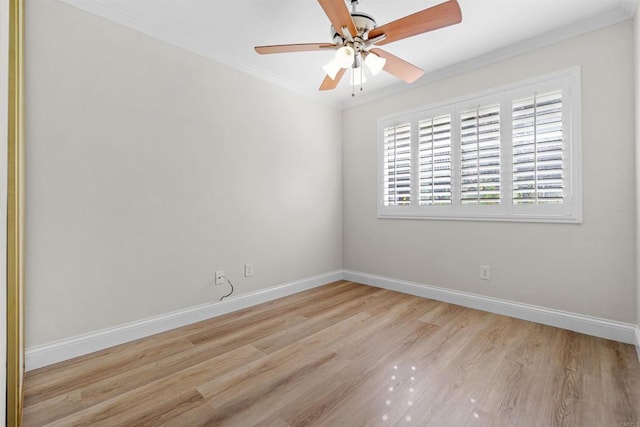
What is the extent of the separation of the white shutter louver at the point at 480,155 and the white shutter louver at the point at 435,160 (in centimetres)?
15

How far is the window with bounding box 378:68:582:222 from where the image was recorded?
247 cm

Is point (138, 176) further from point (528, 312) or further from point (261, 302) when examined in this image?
point (528, 312)

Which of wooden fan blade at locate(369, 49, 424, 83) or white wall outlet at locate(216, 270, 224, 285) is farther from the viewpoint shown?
white wall outlet at locate(216, 270, 224, 285)

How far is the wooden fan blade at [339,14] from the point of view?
1.52 meters

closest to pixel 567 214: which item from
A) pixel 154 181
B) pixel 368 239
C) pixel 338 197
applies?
pixel 368 239

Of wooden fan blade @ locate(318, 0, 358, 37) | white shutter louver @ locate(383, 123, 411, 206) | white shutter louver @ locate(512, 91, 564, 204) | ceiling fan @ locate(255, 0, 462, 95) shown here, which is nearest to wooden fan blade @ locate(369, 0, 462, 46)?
ceiling fan @ locate(255, 0, 462, 95)

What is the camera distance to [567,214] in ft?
8.07

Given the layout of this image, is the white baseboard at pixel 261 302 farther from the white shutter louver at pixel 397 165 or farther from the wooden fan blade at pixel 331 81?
the wooden fan blade at pixel 331 81

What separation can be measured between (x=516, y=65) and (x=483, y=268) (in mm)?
1893

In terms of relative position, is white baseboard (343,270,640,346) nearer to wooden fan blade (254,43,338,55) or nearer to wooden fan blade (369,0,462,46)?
wooden fan blade (369,0,462,46)

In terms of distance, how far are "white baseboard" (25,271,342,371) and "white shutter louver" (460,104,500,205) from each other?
2.20 meters

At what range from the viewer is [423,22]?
64.6 inches

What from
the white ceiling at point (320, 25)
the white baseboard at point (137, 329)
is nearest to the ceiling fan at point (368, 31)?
the white ceiling at point (320, 25)

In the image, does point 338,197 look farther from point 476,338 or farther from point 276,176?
point 476,338
